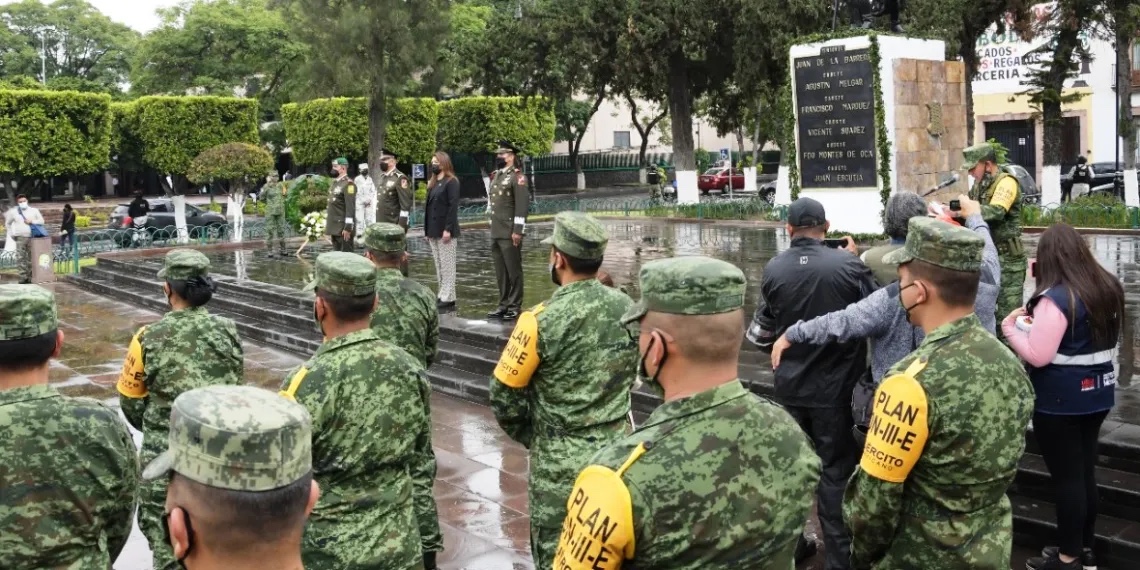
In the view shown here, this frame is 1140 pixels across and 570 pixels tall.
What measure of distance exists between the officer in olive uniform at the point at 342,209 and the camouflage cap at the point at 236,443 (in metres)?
13.1

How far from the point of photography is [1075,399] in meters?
4.64

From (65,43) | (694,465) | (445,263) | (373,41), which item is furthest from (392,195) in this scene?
(65,43)

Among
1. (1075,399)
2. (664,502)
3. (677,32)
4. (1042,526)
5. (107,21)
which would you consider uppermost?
(107,21)

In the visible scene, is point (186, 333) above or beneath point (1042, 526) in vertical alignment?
above

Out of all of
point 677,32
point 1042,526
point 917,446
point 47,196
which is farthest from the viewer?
point 47,196

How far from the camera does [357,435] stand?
3.55 m

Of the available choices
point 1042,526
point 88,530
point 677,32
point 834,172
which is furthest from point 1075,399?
point 677,32

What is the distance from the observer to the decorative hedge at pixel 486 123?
40.1 meters

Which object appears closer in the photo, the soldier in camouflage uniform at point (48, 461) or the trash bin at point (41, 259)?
the soldier in camouflage uniform at point (48, 461)

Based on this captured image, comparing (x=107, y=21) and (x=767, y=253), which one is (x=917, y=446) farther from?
(x=107, y=21)

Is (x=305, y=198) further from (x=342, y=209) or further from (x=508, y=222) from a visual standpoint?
(x=508, y=222)

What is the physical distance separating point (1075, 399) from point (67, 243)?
72.2 feet

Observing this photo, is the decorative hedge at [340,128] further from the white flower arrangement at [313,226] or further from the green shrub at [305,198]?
the white flower arrangement at [313,226]

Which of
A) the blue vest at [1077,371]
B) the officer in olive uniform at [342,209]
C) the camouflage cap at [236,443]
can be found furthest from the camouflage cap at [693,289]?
the officer in olive uniform at [342,209]
